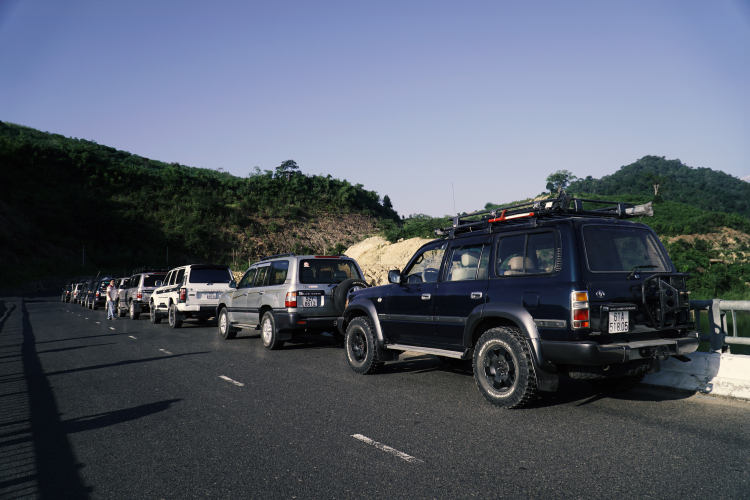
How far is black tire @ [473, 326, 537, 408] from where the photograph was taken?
5.97 m

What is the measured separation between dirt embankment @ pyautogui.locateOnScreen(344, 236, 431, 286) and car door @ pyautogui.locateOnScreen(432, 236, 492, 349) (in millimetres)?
20661

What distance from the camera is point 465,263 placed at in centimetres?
721

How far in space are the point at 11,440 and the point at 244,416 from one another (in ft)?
7.38

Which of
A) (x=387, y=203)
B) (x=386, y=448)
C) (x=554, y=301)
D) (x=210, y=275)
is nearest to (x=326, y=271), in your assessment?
(x=554, y=301)

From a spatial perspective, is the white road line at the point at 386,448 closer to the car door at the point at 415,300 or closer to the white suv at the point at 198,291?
the car door at the point at 415,300

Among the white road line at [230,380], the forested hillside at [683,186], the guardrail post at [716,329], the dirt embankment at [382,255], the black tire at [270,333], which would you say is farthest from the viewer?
the forested hillside at [683,186]

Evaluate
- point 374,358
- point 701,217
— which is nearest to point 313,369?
point 374,358

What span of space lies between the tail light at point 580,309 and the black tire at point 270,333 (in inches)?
281

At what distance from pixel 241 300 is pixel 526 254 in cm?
840

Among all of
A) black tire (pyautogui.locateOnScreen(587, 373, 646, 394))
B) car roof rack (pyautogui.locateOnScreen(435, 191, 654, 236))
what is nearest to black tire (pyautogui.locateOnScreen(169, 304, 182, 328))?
car roof rack (pyautogui.locateOnScreen(435, 191, 654, 236))

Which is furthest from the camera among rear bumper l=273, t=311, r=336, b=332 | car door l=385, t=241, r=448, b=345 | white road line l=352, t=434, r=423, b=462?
rear bumper l=273, t=311, r=336, b=332

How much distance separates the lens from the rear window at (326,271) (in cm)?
1128

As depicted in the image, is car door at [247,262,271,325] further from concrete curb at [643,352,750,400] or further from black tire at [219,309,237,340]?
concrete curb at [643,352,750,400]

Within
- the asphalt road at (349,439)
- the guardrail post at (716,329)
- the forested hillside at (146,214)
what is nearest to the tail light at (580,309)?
Result: the asphalt road at (349,439)
